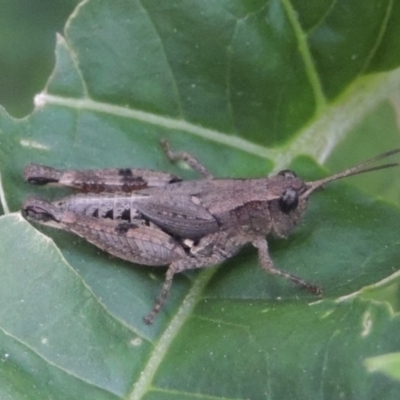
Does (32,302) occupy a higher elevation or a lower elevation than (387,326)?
higher

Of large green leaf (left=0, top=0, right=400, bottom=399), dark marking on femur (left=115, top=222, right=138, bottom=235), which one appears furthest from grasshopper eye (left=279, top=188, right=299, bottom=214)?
dark marking on femur (left=115, top=222, right=138, bottom=235)

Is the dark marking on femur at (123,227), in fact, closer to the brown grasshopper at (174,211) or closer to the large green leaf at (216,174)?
the brown grasshopper at (174,211)

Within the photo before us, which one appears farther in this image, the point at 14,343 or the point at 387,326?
the point at 14,343

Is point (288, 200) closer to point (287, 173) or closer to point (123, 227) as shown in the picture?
point (287, 173)

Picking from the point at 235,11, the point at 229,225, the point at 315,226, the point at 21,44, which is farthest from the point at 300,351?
the point at 21,44

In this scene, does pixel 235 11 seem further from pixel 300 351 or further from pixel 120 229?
pixel 300 351

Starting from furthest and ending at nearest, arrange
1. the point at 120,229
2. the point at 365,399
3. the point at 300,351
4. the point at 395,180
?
the point at 395,180, the point at 120,229, the point at 300,351, the point at 365,399

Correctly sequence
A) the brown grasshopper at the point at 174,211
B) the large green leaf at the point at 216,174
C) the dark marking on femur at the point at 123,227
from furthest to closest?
the dark marking on femur at the point at 123,227
the brown grasshopper at the point at 174,211
the large green leaf at the point at 216,174

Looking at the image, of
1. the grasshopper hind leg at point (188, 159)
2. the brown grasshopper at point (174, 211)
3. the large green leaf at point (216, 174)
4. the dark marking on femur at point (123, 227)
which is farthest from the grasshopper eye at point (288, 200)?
the dark marking on femur at point (123, 227)
